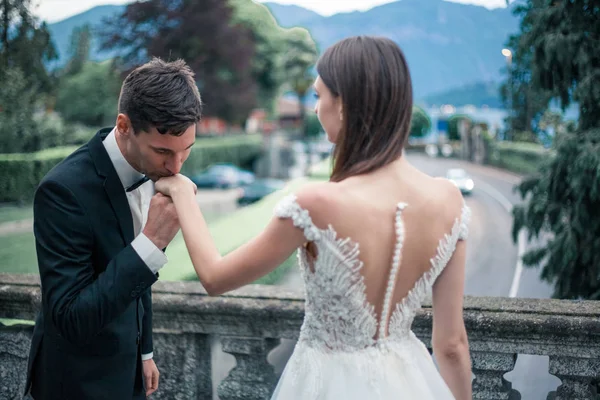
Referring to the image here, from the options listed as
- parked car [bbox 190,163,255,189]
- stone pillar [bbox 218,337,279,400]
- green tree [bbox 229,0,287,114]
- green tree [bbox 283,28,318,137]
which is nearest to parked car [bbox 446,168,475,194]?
parked car [bbox 190,163,255,189]

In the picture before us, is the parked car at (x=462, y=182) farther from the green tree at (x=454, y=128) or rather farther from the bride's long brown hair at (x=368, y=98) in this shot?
the bride's long brown hair at (x=368, y=98)

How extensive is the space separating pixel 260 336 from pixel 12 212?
845 centimetres

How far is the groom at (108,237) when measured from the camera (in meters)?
1.73

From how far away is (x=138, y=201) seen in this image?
2104 mm

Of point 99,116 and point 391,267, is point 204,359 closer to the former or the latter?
point 391,267

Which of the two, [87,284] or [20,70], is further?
[20,70]

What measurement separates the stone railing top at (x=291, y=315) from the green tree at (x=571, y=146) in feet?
6.74

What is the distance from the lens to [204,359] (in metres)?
2.92

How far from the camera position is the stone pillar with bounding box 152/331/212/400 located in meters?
2.91

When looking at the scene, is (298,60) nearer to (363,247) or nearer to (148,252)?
(148,252)

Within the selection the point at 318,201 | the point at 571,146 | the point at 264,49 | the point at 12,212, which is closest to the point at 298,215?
the point at 318,201

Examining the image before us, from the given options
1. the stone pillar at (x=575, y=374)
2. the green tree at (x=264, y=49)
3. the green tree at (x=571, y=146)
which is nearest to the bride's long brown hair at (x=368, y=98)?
the stone pillar at (x=575, y=374)

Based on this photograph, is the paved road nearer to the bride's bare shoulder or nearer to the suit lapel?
the suit lapel

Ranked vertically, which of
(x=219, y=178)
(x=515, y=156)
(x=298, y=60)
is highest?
(x=298, y=60)
